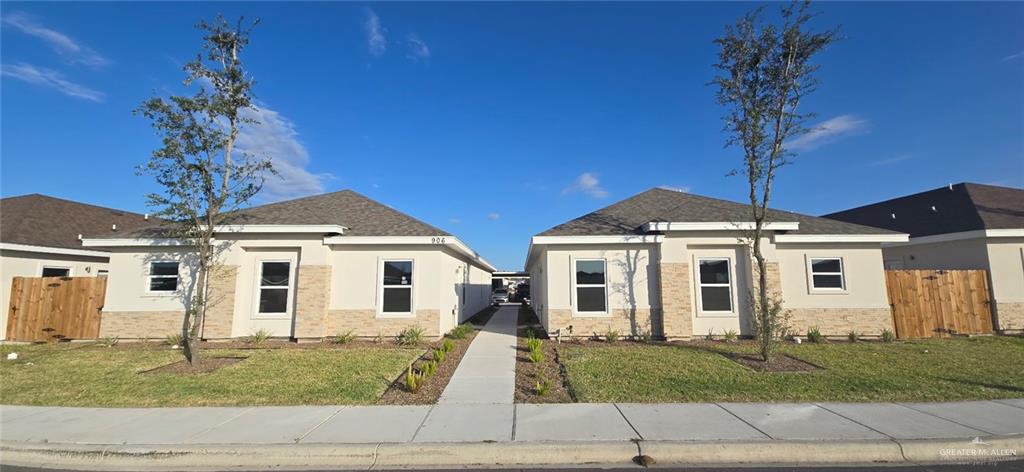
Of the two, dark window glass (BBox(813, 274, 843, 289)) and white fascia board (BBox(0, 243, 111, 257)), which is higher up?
white fascia board (BBox(0, 243, 111, 257))

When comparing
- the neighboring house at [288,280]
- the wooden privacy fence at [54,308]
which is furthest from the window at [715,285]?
the wooden privacy fence at [54,308]

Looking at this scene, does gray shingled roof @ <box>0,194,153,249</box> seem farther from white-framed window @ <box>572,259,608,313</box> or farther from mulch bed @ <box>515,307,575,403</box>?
white-framed window @ <box>572,259,608,313</box>

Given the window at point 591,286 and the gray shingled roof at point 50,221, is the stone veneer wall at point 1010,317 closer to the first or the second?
the window at point 591,286

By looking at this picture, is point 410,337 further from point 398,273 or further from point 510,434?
point 510,434

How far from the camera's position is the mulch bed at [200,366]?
30.3 ft

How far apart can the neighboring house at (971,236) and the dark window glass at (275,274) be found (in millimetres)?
19655

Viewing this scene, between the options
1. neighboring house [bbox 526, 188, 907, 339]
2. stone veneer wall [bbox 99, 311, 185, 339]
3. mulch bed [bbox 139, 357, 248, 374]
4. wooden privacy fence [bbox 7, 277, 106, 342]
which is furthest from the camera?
wooden privacy fence [bbox 7, 277, 106, 342]

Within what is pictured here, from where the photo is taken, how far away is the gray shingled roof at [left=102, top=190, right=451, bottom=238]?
44.3ft

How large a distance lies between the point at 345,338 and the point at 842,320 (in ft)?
47.1

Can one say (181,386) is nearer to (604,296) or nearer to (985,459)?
(604,296)

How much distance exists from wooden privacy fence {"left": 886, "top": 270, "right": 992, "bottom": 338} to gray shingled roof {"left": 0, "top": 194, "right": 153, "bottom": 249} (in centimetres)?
2440

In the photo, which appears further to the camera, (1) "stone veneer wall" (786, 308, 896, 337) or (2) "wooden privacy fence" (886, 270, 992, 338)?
(2) "wooden privacy fence" (886, 270, 992, 338)

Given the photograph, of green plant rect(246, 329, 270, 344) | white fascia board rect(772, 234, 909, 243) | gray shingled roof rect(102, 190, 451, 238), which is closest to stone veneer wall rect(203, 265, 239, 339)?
green plant rect(246, 329, 270, 344)

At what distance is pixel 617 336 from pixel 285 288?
32.6ft
